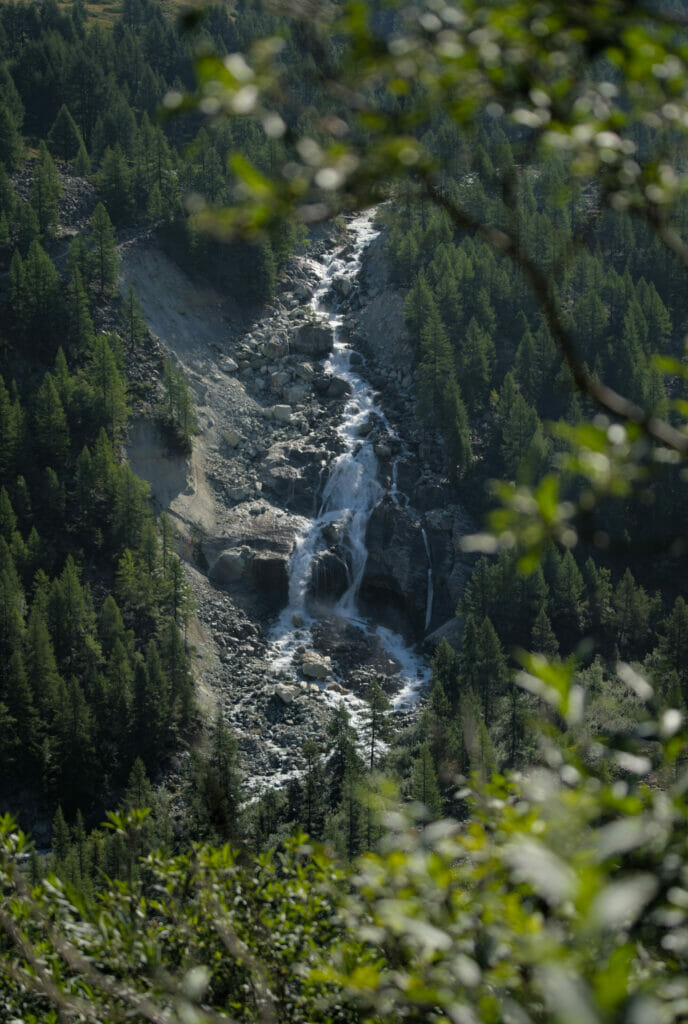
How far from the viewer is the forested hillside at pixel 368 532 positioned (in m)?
3.47

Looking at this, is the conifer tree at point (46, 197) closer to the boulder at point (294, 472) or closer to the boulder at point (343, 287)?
the boulder at point (343, 287)

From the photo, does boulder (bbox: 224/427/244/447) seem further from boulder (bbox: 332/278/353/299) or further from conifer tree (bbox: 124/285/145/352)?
boulder (bbox: 332/278/353/299)

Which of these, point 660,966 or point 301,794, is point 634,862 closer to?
point 660,966

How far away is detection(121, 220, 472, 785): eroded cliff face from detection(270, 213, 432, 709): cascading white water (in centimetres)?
54

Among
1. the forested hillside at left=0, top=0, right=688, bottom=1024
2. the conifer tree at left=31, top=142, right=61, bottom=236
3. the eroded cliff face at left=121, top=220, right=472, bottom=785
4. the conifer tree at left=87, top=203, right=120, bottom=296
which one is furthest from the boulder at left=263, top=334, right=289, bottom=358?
the conifer tree at left=31, top=142, right=61, bottom=236

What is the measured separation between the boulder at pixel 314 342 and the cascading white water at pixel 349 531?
1.00 m

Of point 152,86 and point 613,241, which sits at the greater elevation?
point 152,86

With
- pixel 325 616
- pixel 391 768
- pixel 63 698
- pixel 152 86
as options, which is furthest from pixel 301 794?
pixel 152 86

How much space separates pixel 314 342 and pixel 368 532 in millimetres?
22088

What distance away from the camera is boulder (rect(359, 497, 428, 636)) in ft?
220

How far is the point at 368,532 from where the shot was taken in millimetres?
70125

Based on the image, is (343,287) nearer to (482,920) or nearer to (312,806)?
(312,806)

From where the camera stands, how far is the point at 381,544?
228 ft

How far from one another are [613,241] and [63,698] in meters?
68.6
